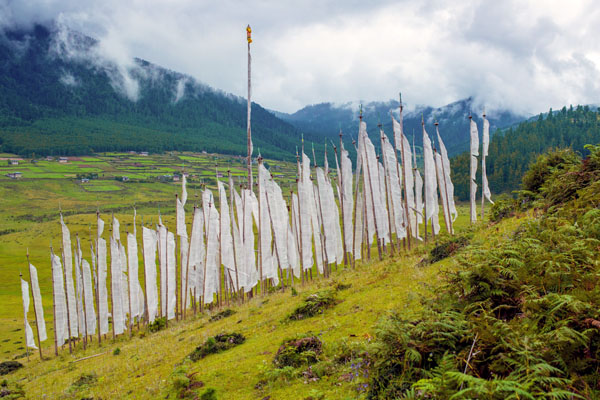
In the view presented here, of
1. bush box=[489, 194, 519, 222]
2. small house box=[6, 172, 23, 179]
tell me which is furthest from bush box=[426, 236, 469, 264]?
small house box=[6, 172, 23, 179]

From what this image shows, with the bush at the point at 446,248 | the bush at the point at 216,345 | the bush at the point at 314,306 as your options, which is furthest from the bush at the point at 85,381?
the bush at the point at 446,248

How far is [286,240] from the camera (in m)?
30.6

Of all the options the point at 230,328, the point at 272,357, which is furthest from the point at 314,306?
the point at 230,328

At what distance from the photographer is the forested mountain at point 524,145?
367 feet

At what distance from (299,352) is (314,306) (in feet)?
15.8

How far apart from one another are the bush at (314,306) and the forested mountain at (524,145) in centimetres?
10042

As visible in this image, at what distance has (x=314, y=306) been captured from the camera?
46.5 feet

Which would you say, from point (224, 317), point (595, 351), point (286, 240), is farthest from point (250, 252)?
point (595, 351)

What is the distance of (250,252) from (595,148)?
23.7 meters

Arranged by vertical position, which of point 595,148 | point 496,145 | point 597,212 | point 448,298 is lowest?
point 448,298

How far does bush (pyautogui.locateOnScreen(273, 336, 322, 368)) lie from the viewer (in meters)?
9.05

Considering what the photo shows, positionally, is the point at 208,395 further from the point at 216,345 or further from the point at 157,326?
the point at 157,326

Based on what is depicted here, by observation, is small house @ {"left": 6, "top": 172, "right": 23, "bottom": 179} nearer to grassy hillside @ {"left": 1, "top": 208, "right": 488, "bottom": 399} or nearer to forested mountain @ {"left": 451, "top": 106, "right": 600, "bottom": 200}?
forested mountain @ {"left": 451, "top": 106, "right": 600, "bottom": 200}

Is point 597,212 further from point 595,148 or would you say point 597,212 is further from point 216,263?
point 216,263
